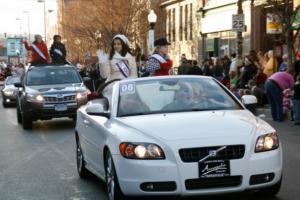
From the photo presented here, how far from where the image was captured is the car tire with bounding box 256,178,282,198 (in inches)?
279

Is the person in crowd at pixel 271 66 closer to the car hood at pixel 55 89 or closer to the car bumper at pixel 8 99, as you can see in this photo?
the car hood at pixel 55 89

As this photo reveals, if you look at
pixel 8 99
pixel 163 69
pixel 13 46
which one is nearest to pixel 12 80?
pixel 8 99

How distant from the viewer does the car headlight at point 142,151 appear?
657cm

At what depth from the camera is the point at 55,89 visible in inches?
683

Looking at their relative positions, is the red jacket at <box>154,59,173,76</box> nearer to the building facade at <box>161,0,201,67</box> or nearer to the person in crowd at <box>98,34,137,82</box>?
the person in crowd at <box>98,34,137,82</box>

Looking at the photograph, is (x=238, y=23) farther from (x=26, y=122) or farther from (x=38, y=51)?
(x=26, y=122)

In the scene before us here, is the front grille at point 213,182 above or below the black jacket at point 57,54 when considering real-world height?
below

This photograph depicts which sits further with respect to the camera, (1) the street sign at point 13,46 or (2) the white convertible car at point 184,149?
(1) the street sign at point 13,46

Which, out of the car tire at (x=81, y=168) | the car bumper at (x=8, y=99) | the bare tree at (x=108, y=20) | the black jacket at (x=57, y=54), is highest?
the bare tree at (x=108, y=20)

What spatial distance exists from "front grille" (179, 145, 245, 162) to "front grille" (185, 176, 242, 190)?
0.20 meters

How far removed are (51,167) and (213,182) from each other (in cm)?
458

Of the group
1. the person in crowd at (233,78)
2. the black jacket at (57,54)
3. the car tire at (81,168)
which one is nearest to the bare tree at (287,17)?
the person in crowd at (233,78)

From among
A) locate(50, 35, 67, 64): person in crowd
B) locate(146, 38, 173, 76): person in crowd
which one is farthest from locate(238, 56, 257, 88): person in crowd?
locate(146, 38, 173, 76): person in crowd

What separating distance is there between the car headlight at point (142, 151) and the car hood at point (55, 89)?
10640 mm
